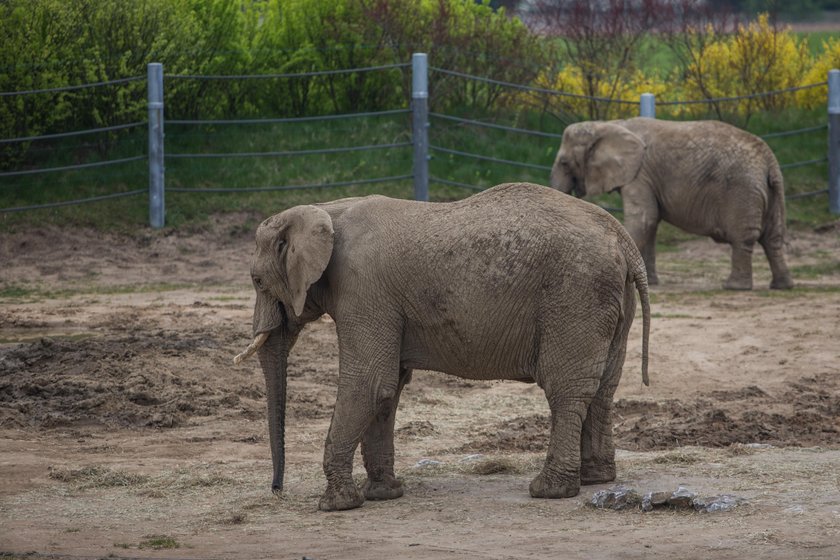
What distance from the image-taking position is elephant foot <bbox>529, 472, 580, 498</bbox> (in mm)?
→ 7879

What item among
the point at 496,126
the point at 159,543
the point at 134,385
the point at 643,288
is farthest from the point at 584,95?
the point at 159,543

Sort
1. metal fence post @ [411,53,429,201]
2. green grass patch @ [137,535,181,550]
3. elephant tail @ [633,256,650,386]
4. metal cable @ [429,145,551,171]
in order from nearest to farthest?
green grass patch @ [137,535,181,550] → elephant tail @ [633,256,650,386] → metal fence post @ [411,53,429,201] → metal cable @ [429,145,551,171]

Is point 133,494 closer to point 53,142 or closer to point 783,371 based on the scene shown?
point 783,371

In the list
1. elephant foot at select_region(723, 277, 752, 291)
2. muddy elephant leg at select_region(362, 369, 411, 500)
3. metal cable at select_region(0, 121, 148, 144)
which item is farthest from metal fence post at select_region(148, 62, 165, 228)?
muddy elephant leg at select_region(362, 369, 411, 500)

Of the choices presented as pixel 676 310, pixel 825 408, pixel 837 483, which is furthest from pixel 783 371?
pixel 837 483

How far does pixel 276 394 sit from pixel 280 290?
21.7 inches

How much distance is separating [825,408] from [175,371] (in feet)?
14.5

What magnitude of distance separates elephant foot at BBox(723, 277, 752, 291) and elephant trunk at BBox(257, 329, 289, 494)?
775 centimetres

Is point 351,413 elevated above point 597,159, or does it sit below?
below

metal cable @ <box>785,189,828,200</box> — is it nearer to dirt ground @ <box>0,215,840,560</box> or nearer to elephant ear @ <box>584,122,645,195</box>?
dirt ground @ <box>0,215,840,560</box>

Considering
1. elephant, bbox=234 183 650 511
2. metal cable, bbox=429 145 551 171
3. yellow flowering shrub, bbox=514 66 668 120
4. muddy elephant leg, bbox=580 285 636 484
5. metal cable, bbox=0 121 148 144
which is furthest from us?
yellow flowering shrub, bbox=514 66 668 120

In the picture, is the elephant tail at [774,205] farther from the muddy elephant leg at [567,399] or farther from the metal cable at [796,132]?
the muddy elephant leg at [567,399]

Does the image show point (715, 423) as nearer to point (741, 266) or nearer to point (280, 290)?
point (280, 290)

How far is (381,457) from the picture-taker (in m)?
8.21
